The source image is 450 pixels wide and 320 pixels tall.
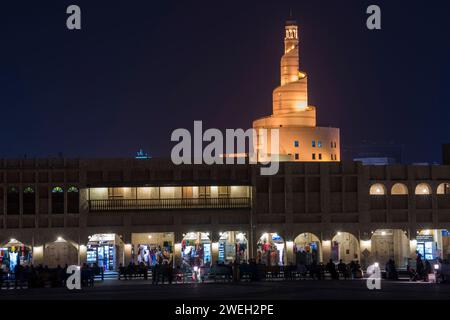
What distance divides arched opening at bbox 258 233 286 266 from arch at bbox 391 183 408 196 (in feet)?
29.6

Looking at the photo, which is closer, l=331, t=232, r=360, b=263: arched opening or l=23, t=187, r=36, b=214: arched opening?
l=23, t=187, r=36, b=214: arched opening

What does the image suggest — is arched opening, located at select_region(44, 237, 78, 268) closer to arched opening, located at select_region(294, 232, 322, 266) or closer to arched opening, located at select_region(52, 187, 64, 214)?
arched opening, located at select_region(52, 187, 64, 214)

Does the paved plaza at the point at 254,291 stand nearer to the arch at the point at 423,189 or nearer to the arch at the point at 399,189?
the arch at the point at 399,189

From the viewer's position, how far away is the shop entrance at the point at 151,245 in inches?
2928

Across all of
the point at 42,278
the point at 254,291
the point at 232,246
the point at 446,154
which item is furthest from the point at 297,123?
the point at 254,291

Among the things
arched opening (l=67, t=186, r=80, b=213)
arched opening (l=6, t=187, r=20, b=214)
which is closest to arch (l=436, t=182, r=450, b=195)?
arched opening (l=67, t=186, r=80, b=213)

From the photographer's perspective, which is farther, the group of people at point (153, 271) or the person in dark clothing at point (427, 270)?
the person in dark clothing at point (427, 270)

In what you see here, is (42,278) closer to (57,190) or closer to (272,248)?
(57,190)

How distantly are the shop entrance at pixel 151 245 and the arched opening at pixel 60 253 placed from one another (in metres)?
4.10

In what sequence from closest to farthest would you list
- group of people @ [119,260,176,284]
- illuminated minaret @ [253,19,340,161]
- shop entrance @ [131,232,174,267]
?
group of people @ [119,260,176,284] → shop entrance @ [131,232,174,267] → illuminated minaret @ [253,19,340,161]

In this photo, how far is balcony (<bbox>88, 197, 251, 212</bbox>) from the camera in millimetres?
74125

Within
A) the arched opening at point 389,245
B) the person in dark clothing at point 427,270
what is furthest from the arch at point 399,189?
the person in dark clothing at point 427,270

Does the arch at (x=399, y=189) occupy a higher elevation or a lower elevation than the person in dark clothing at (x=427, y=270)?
higher
